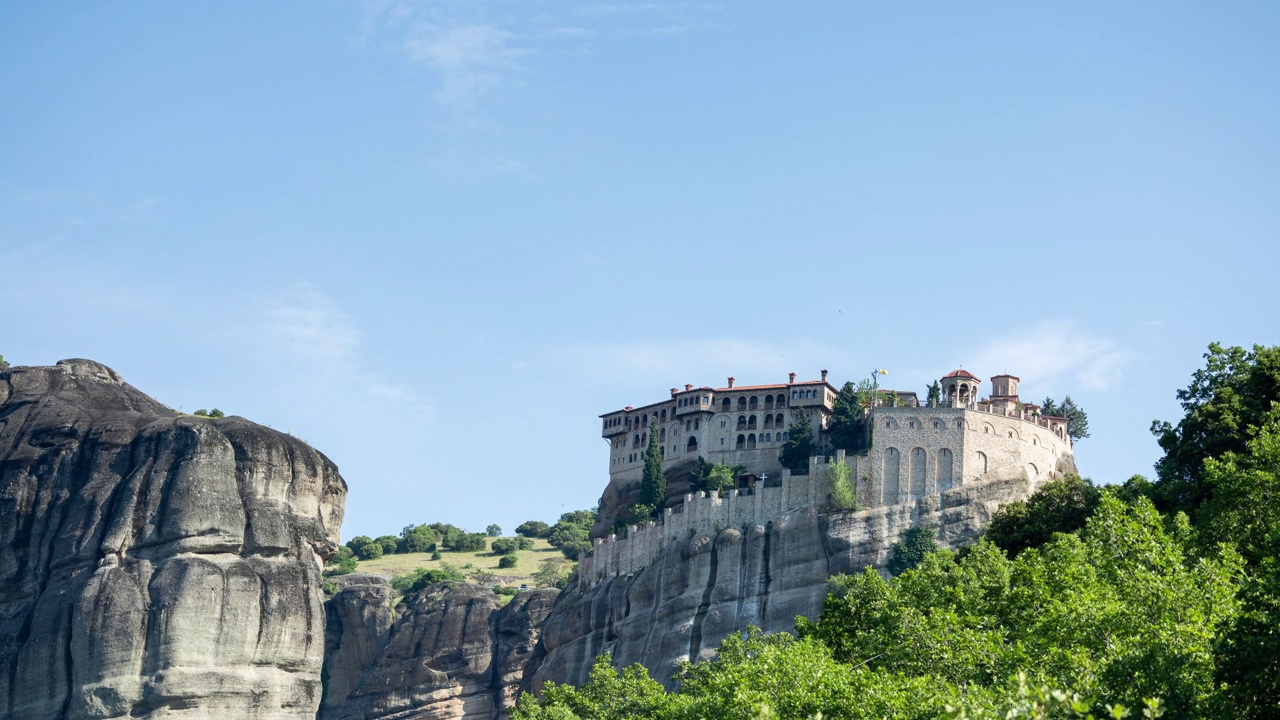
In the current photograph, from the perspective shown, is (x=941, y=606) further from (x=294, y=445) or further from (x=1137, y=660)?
(x=294, y=445)

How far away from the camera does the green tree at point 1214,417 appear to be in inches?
2859

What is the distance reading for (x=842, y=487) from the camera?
109 metres

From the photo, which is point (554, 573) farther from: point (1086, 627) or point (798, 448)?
point (1086, 627)

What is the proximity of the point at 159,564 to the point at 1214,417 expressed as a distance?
4719 cm

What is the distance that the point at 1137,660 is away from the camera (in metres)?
39.4

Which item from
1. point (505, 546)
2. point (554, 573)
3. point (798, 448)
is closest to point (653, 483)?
point (798, 448)

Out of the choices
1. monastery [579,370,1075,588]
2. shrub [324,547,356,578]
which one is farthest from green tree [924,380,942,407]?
shrub [324,547,356,578]

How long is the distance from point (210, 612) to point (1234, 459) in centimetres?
4688

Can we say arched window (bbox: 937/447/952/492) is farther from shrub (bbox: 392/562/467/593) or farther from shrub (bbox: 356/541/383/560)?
shrub (bbox: 356/541/383/560)

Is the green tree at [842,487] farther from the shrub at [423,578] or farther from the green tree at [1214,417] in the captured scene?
the shrub at [423,578]

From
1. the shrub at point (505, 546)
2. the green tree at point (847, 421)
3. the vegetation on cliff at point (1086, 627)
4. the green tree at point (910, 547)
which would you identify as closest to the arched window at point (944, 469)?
the green tree at point (910, 547)

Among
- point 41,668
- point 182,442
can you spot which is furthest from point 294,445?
point 41,668

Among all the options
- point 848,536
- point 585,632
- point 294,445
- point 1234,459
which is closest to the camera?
point 1234,459

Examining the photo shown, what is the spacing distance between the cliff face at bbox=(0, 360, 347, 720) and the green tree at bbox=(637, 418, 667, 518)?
106ft
